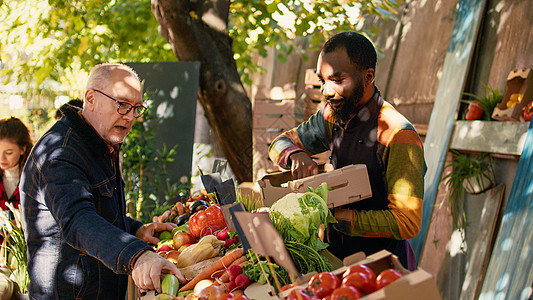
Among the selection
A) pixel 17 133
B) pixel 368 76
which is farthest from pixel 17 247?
pixel 368 76

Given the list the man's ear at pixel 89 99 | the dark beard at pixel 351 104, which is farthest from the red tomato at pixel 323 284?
the man's ear at pixel 89 99

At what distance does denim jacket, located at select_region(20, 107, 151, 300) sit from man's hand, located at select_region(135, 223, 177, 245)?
1.25ft

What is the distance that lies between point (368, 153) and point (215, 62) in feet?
11.1

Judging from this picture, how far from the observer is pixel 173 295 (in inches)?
A: 70.6

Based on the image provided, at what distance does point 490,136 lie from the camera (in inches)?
144

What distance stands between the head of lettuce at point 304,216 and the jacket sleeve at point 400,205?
0.56 ft

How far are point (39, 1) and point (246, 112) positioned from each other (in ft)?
9.53

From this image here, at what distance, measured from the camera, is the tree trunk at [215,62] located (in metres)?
5.02

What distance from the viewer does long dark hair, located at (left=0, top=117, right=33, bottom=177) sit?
373cm

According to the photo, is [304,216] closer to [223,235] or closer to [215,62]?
[223,235]

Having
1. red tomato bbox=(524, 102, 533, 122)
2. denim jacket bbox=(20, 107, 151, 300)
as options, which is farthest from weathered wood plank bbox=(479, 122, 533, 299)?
denim jacket bbox=(20, 107, 151, 300)

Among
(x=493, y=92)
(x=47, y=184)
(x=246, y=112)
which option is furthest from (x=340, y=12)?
(x=47, y=184)

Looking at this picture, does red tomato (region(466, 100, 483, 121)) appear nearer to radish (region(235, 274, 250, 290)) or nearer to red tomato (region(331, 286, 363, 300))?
radish (region(235, 274, 250, 290))

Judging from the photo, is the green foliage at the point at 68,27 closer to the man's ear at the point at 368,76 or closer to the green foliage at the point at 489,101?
the green foliage at the point at 489,101
